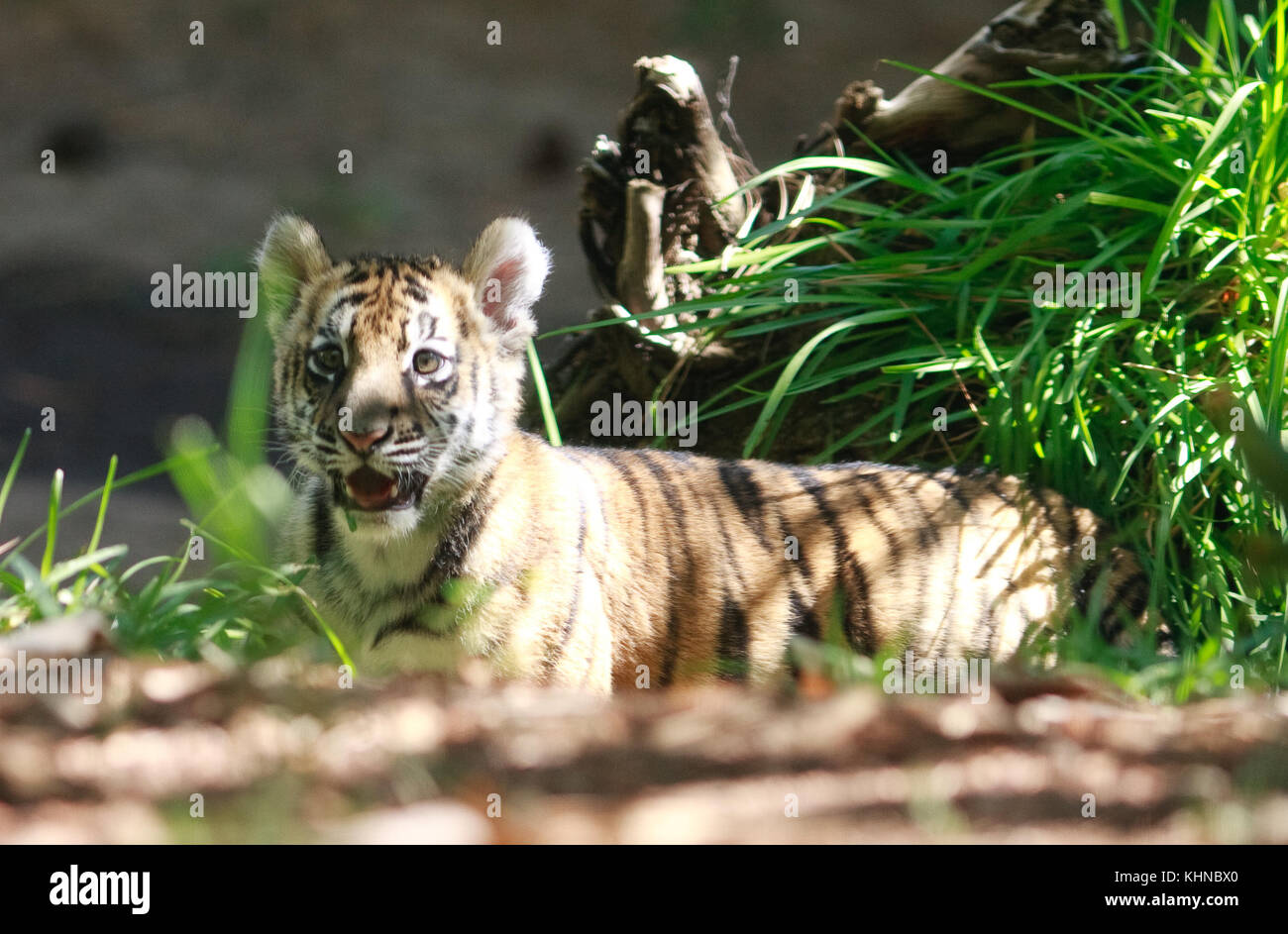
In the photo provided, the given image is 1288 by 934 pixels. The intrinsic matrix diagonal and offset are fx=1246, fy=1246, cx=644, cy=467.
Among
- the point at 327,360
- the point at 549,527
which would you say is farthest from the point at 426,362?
the point at 549,527

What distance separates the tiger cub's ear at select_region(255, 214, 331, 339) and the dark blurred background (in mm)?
7919

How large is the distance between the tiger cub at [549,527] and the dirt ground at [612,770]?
4.24ft

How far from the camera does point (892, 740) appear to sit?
2027mm

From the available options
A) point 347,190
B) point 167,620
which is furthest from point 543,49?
point 167,620

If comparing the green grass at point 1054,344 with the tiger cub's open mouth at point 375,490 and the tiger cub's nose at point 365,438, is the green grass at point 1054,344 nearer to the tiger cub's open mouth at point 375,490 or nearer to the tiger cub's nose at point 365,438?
the tiger cub's open mouth at point 375,490

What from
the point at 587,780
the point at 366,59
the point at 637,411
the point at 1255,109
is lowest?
the point at 587,780

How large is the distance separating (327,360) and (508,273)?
690mm

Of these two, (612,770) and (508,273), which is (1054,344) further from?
(612,770)

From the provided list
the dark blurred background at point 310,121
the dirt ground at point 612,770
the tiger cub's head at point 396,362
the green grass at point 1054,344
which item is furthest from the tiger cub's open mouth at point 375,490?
the dark blurred background at point 310,121

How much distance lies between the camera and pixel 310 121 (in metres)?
15.0

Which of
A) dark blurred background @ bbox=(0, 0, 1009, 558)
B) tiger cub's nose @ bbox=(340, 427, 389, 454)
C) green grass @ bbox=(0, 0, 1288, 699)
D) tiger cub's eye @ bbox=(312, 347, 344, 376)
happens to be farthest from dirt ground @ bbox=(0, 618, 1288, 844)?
dark blurred background @ bbox=(0, 0, 1009, 558)

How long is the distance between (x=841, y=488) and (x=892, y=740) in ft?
8.06

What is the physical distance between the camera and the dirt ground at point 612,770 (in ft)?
5.74

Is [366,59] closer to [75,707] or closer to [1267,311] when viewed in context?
[1267,311]
